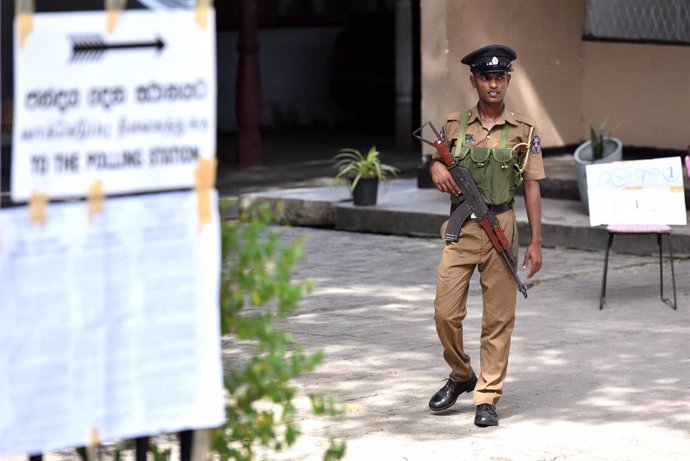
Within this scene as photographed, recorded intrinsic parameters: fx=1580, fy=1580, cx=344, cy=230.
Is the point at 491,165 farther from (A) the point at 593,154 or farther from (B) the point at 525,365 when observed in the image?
(A) the point at 593,154

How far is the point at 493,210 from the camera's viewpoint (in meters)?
7.13

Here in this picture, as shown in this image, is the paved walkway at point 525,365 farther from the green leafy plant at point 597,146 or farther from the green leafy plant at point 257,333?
the green leafy plant at point 257,333

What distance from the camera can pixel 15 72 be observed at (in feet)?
12.7

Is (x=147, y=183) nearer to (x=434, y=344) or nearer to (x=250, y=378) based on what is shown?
(x=250, y=378)

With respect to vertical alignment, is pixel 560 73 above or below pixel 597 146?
above

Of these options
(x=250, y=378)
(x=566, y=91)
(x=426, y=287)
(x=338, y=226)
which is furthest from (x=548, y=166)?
(x=250, y=378)

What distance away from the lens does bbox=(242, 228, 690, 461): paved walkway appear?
22.3 ft

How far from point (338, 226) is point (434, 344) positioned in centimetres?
496

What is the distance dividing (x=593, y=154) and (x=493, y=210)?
20.2 feet

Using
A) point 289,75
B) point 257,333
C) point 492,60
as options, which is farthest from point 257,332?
point 289,75

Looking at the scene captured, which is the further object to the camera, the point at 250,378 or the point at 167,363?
the point at 250,378

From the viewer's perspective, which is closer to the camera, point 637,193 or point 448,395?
point 448,395

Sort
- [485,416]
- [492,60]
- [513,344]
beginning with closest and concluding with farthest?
[492,60]
[485,416]
[513,344]

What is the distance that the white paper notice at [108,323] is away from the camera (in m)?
3.92
